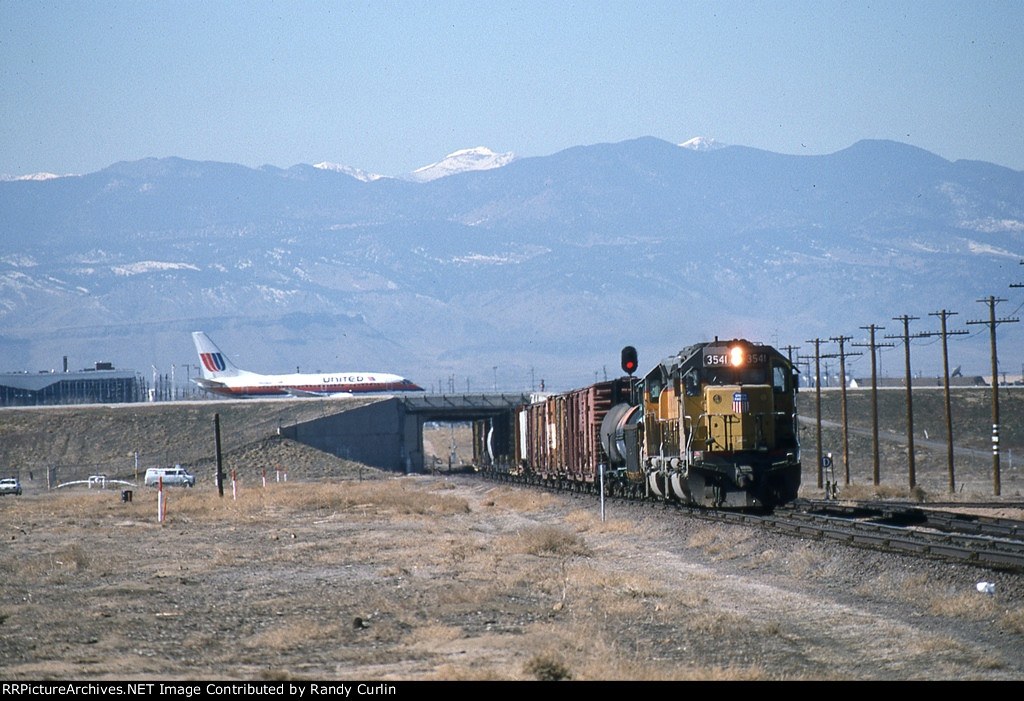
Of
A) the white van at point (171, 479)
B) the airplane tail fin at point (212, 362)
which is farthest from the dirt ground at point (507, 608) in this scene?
the airplane tail fin at point (212, 362)

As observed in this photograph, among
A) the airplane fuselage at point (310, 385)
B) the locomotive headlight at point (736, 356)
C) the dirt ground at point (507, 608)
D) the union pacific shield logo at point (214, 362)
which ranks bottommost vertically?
the dirt ground at point (507, 608)

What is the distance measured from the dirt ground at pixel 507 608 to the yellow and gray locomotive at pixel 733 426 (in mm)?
1164

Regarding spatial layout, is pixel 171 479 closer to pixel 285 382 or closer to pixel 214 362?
pixel 285 382

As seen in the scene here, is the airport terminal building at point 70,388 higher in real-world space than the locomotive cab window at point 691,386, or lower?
higher

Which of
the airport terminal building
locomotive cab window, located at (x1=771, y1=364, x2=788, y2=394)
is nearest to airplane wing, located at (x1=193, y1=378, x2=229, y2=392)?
the airport terminal building

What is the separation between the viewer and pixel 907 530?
22.8m

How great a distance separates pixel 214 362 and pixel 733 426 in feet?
470

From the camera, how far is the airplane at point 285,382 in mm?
135262

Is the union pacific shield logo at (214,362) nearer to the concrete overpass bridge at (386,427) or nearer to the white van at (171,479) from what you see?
the concrete overpass bridge at (386,427)

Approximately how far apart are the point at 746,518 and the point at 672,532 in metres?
1.67

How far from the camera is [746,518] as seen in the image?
2720 centimetres

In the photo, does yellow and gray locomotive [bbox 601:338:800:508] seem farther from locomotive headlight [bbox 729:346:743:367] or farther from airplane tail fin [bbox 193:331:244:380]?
airplane tail fin [bbox 193:331:244:380]

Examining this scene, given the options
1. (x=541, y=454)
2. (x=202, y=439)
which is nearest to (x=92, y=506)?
(x=541, y=454)

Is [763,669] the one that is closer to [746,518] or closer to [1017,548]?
[1017,548]
